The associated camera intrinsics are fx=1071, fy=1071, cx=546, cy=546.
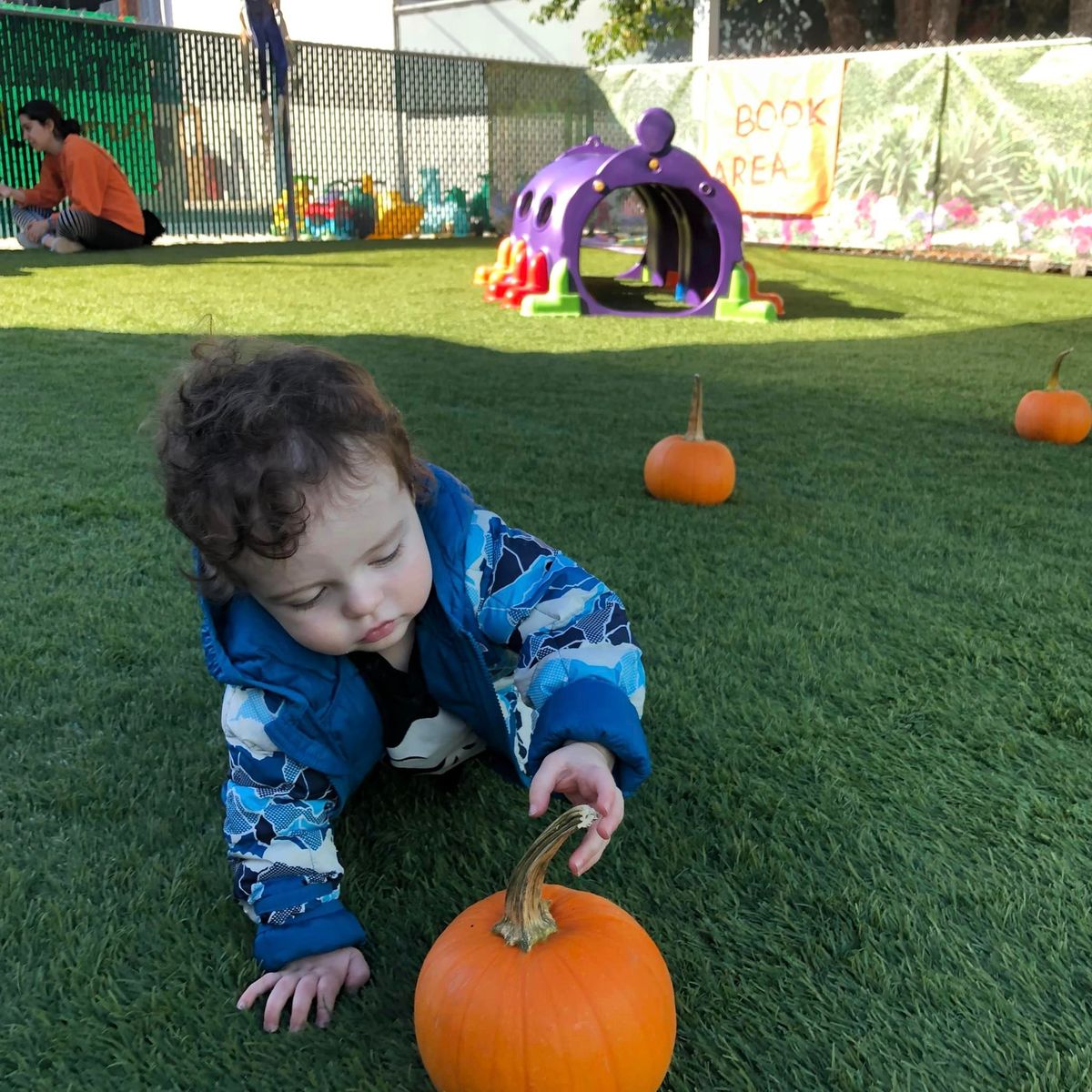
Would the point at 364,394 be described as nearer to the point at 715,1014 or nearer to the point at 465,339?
the point at 715,1014

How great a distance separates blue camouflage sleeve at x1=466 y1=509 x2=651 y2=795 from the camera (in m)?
1.48

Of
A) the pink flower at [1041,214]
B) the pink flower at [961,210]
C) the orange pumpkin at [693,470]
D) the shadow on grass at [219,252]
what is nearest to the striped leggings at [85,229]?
the shadow on grass at [219,252]

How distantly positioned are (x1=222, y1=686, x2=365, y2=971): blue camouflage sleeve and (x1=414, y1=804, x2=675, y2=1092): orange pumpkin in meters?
0.30

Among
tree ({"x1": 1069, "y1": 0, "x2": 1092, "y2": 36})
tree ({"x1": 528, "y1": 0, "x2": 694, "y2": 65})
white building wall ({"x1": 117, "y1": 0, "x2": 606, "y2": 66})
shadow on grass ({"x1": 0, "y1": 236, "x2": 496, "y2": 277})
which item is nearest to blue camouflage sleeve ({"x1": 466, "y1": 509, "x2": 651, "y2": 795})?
shadow on grass ({"x1": 0, "y1": 236, "x2": 496, "y2": 277})

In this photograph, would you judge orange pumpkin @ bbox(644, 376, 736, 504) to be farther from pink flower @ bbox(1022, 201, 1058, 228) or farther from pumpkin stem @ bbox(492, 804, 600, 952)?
pink flower @ bbox(1022, 201, 1058, 228)

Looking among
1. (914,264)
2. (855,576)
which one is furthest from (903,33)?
(855,576)

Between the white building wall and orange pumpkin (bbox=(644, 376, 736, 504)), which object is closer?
orange pumpkin (bbox=(644, 376, 736, 504))

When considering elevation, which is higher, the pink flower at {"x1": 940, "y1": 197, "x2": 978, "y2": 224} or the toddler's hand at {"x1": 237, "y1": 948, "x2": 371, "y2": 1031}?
the pink flower at {"x1": 940, "y1": 197, "x2": 978, "y2": 224}

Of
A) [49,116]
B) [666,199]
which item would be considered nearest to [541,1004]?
[666,199]

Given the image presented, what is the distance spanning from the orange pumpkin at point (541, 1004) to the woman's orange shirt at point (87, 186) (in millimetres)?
11652

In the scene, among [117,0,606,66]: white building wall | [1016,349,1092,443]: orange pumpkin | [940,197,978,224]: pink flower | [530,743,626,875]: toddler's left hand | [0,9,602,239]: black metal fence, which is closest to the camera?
[530,743,626,875]: toddler's left hand

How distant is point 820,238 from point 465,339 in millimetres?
8252

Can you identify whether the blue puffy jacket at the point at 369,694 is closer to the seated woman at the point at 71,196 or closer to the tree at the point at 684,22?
the seated woman at the point at 71,196

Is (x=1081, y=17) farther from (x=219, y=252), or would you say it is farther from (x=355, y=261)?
(x=219, y=252)
